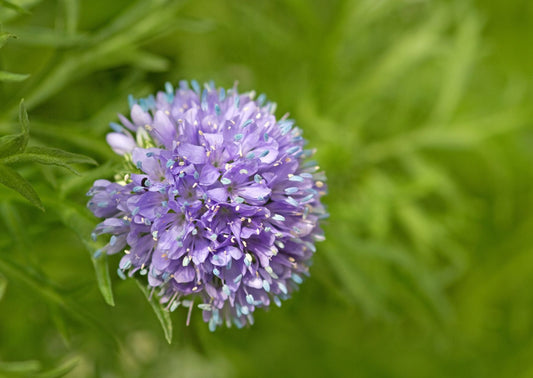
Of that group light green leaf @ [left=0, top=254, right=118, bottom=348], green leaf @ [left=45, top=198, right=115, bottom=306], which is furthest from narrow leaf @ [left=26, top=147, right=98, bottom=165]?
light green leaf @ [left=0, top=254, right=118, bottom=348]

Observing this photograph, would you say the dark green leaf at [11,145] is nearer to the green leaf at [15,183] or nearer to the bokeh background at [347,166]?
the green leaf at [15,183]

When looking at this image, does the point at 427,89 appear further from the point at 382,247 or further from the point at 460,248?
the point at 382,247

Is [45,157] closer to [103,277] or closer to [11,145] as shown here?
[11,145]

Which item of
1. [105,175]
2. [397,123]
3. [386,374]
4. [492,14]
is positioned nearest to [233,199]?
[105,175]

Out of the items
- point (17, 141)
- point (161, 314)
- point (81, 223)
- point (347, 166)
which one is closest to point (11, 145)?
point (17, 141)

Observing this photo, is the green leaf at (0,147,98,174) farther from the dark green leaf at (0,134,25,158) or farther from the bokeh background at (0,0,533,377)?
the bokeh background at (0,0,533,377)
